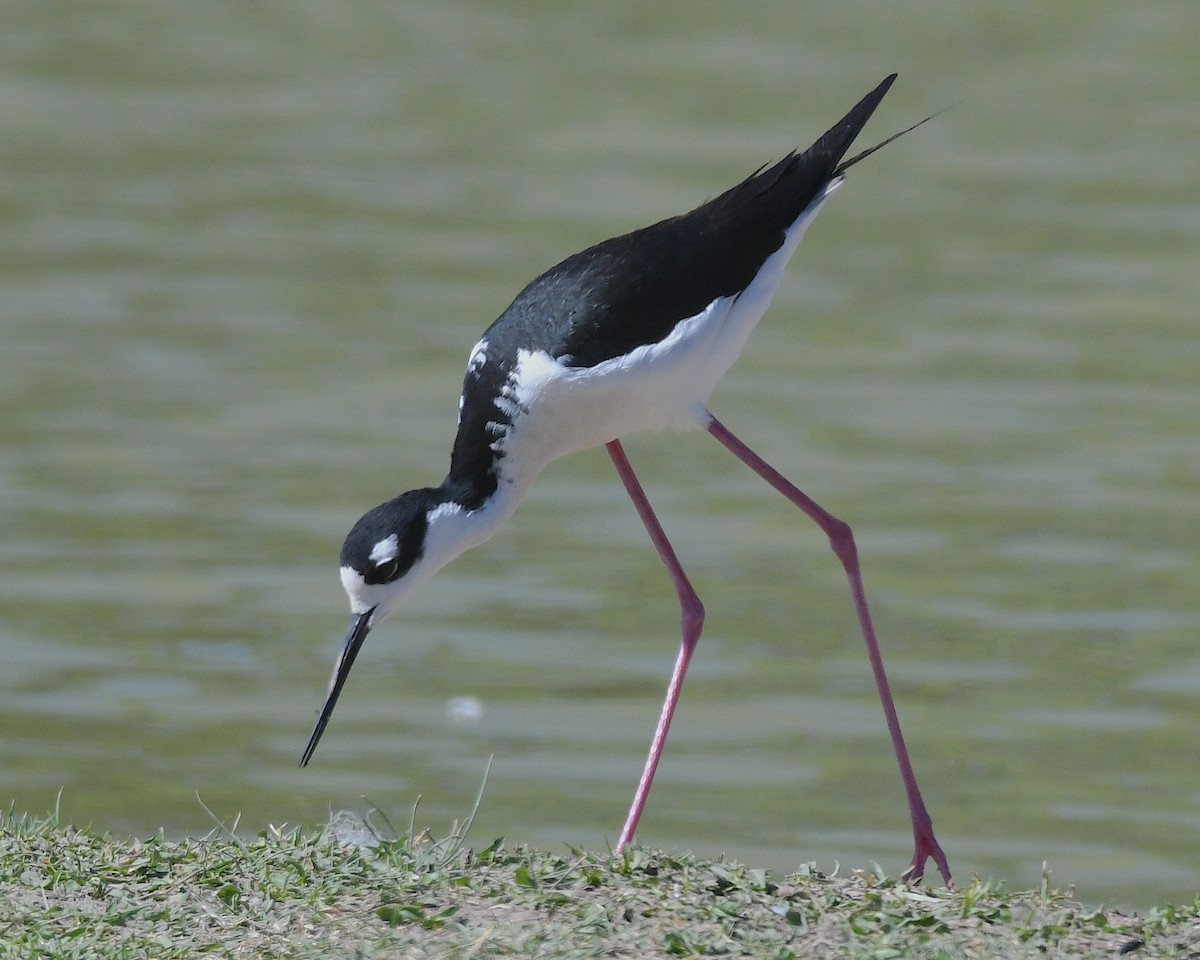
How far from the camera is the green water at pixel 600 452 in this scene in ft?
26.3

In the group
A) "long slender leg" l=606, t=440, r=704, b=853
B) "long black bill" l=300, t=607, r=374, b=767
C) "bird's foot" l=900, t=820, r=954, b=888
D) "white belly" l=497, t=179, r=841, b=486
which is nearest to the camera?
"bird's foot" l=900, t=820, r=954, b=888

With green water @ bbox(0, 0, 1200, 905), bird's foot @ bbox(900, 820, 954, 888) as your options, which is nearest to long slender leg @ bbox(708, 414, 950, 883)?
bird's foot @ bbox(900, 820, 954, 888)

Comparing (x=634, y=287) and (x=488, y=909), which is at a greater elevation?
(x=634, y=287)

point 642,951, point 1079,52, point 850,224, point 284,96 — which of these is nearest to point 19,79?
point 284,96

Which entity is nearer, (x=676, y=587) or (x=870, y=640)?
(x=870, y=640)

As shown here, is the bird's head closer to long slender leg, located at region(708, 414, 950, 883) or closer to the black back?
the black back

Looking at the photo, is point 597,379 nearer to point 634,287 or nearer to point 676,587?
point 634,287

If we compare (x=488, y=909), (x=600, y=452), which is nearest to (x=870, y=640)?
(x=488, y=909)

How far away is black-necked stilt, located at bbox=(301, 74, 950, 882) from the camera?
6027 mm

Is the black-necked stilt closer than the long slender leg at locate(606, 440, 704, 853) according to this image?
Yes

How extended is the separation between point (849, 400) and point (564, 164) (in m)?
4.33

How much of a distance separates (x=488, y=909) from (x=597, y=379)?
1.72 metres

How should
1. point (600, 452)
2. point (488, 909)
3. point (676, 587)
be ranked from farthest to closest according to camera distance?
1. point (600, 452)
2. point (676, 587)
3. point (488, 909)

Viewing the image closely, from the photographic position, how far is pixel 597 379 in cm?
600
